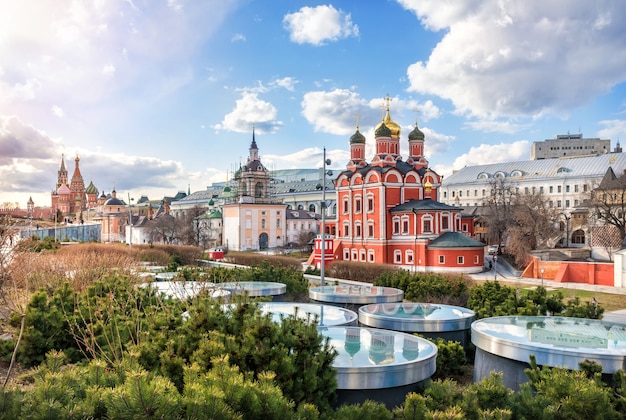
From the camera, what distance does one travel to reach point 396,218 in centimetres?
4009

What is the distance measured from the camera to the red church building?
37875 mm

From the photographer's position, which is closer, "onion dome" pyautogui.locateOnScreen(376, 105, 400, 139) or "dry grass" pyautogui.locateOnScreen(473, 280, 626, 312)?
"dry grass" pyautogui.locateOnScreen(473, 280, 626, 312)

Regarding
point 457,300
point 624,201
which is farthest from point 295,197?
point 457,300

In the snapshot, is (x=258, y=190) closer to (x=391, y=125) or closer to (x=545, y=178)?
(x=391, y=125)

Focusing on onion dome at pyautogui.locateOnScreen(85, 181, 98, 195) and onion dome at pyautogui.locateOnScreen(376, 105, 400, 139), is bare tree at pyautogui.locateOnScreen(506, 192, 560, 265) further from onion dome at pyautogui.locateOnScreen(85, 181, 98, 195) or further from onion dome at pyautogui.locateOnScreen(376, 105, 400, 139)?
onion dome at pyautogui.locateOnScreen(85, 181, 98, 195)

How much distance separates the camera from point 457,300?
47.9ft

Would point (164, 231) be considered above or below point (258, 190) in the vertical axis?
below

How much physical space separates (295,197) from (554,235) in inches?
2112

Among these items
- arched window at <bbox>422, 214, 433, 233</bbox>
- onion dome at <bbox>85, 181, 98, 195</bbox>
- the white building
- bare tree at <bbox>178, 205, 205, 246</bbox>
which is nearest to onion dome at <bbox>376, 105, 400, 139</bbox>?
arched window at <bbox>422, 214, 433, 233</bbox>

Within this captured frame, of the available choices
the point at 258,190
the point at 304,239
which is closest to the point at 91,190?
the point at 258,190

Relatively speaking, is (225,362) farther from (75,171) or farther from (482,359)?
(75,171)

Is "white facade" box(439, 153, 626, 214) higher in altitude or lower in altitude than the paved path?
higher

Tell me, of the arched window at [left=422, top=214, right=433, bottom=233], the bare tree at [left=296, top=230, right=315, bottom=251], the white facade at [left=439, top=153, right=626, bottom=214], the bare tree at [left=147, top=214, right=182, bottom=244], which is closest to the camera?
the arched window at [left=422, top=214, right=433, bottom=233]

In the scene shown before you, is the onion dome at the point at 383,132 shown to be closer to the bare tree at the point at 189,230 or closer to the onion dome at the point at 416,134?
the onion dome at the point at 416,134
